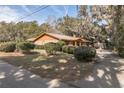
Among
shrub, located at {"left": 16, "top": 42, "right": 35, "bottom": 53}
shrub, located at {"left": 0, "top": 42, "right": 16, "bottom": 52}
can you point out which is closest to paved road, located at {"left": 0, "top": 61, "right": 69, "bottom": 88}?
shrub, located at {"left": 16, "top": 42, "right": 35, "bottom": 53}

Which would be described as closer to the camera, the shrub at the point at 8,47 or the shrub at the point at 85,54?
the shrub at the point at 85,54

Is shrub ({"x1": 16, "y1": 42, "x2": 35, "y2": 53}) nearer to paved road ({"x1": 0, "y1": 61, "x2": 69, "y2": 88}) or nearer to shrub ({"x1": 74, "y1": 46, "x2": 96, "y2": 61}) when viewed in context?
shrub ({"x1": 74, "y1": 46, "x2": 96, "y2": 61})

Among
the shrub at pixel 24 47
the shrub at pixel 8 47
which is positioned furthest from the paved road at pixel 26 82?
the shrub at pixel 8 47

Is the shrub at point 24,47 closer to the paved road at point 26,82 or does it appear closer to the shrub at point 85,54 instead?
the shrub at point 85,54

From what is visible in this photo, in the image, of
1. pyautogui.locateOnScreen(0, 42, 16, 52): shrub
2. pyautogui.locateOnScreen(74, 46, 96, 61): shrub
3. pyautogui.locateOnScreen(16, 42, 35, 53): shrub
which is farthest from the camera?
pyautogui.locateOnScreen(0, 42, 16, 52): shrub

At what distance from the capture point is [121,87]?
28.9 ft

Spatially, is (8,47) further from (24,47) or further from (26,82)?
(26,82)

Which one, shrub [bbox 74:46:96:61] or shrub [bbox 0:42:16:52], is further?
shrub [bbox 0:42:16:52]

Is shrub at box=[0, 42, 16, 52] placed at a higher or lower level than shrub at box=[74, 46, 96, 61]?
higher

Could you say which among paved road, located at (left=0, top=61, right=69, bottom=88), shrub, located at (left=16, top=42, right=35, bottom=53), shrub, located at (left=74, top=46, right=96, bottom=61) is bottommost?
paved road, located at (left=0, top=61, right=69, bottom=88)
